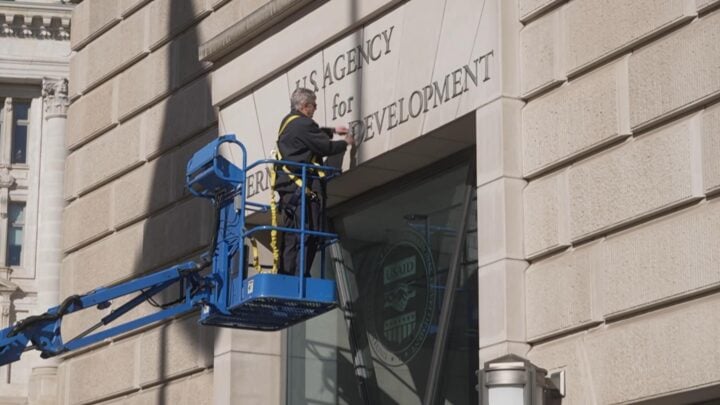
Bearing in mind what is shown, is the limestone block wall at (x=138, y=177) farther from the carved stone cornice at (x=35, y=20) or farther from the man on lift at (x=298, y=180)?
the carved stone cornice at (x=35, y=20)

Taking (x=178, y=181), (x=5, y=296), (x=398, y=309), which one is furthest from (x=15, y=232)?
(x=398, y=309)

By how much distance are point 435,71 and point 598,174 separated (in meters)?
2.28

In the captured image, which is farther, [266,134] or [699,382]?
[266,134]

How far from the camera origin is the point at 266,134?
14836mm

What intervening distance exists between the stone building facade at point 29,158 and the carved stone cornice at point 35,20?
0.05 metres

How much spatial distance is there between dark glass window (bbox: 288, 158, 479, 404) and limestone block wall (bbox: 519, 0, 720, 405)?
1.64 m

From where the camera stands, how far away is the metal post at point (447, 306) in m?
12.9

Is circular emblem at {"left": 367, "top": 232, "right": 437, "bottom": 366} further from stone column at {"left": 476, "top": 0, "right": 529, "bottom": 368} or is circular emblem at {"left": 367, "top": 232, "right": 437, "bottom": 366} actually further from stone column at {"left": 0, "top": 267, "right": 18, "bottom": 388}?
stone column at {"left": 0, "top": 267, "right": 18, "bottom": 388}

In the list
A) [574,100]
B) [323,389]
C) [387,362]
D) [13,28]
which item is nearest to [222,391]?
[323,389]

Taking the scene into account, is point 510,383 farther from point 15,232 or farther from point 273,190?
point 15,232

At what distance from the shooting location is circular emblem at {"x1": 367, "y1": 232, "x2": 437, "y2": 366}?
13383 millimetres

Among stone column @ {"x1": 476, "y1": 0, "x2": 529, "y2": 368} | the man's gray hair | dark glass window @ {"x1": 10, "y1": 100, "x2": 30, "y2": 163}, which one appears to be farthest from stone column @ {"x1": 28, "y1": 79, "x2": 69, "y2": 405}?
stone column @ {"x1": 476, "y1": 0, "x2": 529, "y2": 368}

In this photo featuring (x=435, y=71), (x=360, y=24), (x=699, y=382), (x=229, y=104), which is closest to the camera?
(x=699, y=382)

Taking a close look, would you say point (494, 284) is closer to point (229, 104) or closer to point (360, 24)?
point (360, 24)
